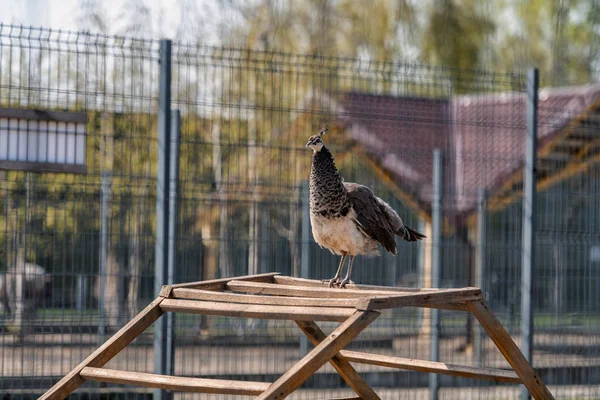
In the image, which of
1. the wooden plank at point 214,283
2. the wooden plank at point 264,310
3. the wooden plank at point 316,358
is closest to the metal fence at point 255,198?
the wooden plank at point 214,283

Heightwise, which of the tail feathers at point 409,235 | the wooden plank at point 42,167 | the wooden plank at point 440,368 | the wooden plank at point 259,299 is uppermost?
the wooden plank at point 42,167

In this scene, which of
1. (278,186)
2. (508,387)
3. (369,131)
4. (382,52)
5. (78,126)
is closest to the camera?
(78,126)

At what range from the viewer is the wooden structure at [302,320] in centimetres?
425

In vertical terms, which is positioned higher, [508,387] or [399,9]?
[399,9]

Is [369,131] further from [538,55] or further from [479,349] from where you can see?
[538,55]

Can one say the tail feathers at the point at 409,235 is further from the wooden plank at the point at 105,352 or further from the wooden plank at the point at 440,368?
the wooden plank at the point at 105,352

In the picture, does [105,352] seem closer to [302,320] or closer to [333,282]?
[302,320]

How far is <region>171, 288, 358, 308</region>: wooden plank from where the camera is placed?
14.8 ft

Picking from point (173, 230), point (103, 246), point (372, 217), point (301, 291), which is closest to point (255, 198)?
point (173, 230)

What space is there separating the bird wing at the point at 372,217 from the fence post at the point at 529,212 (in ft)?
6.79

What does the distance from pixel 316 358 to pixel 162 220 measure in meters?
2.75

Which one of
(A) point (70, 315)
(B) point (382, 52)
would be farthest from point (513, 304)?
(B) point (382, 52)

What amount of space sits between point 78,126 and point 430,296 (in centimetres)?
313

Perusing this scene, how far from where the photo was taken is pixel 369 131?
797 centimetres
